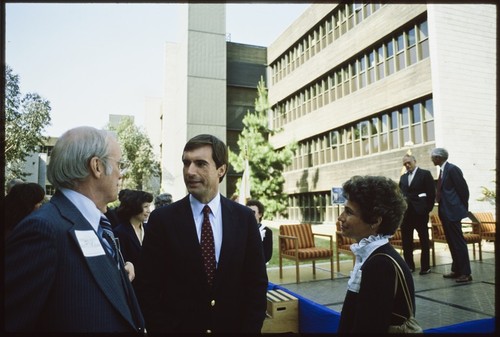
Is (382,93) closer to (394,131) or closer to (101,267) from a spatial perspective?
(394,131)

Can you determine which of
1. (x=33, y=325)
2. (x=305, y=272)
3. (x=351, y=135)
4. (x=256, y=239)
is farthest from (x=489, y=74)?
(x=33, y=325)

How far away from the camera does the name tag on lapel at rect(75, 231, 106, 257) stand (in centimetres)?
136

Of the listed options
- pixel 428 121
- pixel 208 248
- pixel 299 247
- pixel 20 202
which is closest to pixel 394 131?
pixel 428 121

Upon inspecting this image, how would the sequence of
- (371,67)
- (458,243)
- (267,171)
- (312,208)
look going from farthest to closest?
(267,171)
(312,208)
(371,67)
(458,243)

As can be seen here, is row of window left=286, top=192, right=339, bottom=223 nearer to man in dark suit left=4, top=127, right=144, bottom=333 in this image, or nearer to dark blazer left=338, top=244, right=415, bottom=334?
dark blazer left=338, top=244, right=415, bottom=334

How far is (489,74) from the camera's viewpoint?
45.1 ft

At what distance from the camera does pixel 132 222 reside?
12.9 ft

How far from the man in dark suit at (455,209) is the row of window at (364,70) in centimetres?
1028

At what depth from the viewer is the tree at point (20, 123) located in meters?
9.39

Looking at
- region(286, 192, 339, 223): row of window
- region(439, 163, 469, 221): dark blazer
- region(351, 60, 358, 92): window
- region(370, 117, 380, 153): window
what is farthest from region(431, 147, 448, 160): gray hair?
region(286, 192, 339, 223): row of window

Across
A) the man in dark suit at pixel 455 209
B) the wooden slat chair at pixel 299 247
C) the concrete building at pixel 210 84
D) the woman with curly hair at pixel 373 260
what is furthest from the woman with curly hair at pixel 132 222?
the concrete building at pixel 210 84

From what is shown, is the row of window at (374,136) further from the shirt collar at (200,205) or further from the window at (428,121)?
the shirt collar at (200,205)

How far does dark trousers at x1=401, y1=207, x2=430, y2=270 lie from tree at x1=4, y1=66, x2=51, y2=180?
9471 millimetres

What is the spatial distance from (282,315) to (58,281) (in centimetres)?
304
